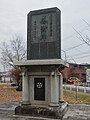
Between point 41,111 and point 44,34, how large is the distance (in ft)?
11.3

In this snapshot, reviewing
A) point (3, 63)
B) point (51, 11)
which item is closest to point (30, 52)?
point (51, 11)

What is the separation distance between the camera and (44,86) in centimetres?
912

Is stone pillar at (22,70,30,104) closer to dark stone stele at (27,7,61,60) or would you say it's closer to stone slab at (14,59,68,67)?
stone slab at (14,59,68,67)

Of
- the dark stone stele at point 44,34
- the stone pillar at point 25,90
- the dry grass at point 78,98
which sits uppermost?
the dark stone stele at point 44,34

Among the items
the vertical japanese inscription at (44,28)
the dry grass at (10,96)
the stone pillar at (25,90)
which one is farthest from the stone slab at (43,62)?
the dry grass at (10,96)

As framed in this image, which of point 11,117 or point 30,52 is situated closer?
point 11,117

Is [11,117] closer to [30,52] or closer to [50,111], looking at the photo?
[50,111]

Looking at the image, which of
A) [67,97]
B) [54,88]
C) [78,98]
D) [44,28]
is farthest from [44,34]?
[67,97]

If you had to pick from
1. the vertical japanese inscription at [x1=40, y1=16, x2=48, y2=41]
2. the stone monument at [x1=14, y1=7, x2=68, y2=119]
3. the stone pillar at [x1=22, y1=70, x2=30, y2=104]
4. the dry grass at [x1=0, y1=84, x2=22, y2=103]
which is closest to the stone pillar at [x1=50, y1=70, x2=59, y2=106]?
the stone monument at [x1=14, y1=7, x2=68, y2=119]

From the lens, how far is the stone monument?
28.9ft

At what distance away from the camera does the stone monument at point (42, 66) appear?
8.82 m

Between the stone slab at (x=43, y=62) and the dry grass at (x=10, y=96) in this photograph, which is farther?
the dry grass at (x=10, y=96)

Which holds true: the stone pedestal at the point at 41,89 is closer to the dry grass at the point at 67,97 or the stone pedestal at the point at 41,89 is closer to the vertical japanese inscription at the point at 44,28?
the vertical japanese inscription at the point at 44,28

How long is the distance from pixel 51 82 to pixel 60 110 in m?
1.24
